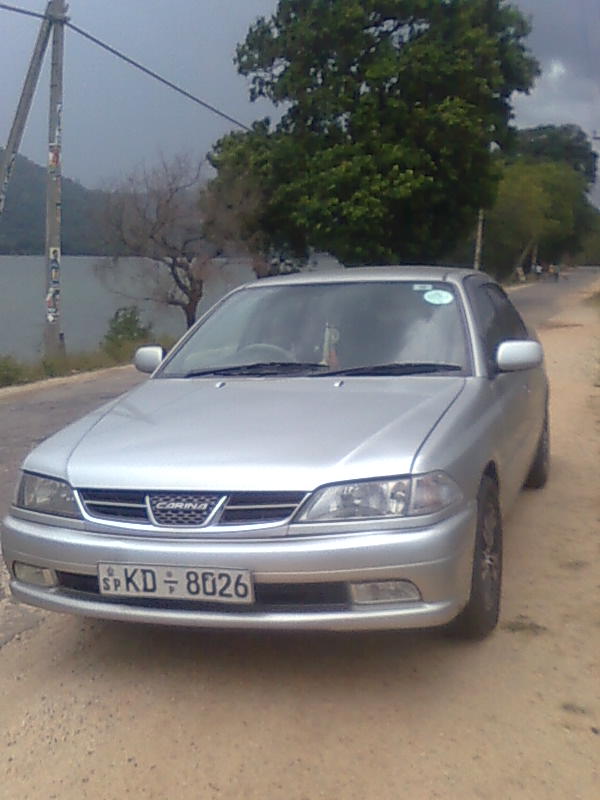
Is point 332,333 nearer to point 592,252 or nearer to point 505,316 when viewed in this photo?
point 505,316

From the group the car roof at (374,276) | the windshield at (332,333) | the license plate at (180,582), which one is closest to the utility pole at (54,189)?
the car roof at (374,276)

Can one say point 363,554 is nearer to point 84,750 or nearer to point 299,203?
point 84,750

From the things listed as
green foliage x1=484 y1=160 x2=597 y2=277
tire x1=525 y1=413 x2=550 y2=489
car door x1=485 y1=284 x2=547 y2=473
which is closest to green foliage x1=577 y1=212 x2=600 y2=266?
green foliage x1=484 y1=160 x2=597 y2=277

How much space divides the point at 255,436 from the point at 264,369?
44.0 inches

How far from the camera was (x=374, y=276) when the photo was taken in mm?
5273

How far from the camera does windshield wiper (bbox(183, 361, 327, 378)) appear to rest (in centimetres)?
474

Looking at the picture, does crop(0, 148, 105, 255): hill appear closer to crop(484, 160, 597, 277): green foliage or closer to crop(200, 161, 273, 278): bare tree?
crop(200, 161, 273, 278): bare tree

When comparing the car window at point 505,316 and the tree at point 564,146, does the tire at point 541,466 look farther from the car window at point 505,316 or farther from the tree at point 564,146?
the tree at point 564,146

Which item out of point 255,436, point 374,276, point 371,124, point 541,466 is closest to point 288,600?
point 255,436

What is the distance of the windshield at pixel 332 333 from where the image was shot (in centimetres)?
473

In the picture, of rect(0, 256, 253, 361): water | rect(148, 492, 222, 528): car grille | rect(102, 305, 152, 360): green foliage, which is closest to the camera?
rect(148, 492, 222, 528): car grille

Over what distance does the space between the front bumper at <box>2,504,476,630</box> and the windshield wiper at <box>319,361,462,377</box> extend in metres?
1.07

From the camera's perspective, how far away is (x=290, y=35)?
27328 millimetres

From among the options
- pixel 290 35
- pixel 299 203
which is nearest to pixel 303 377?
pixel 299 203
